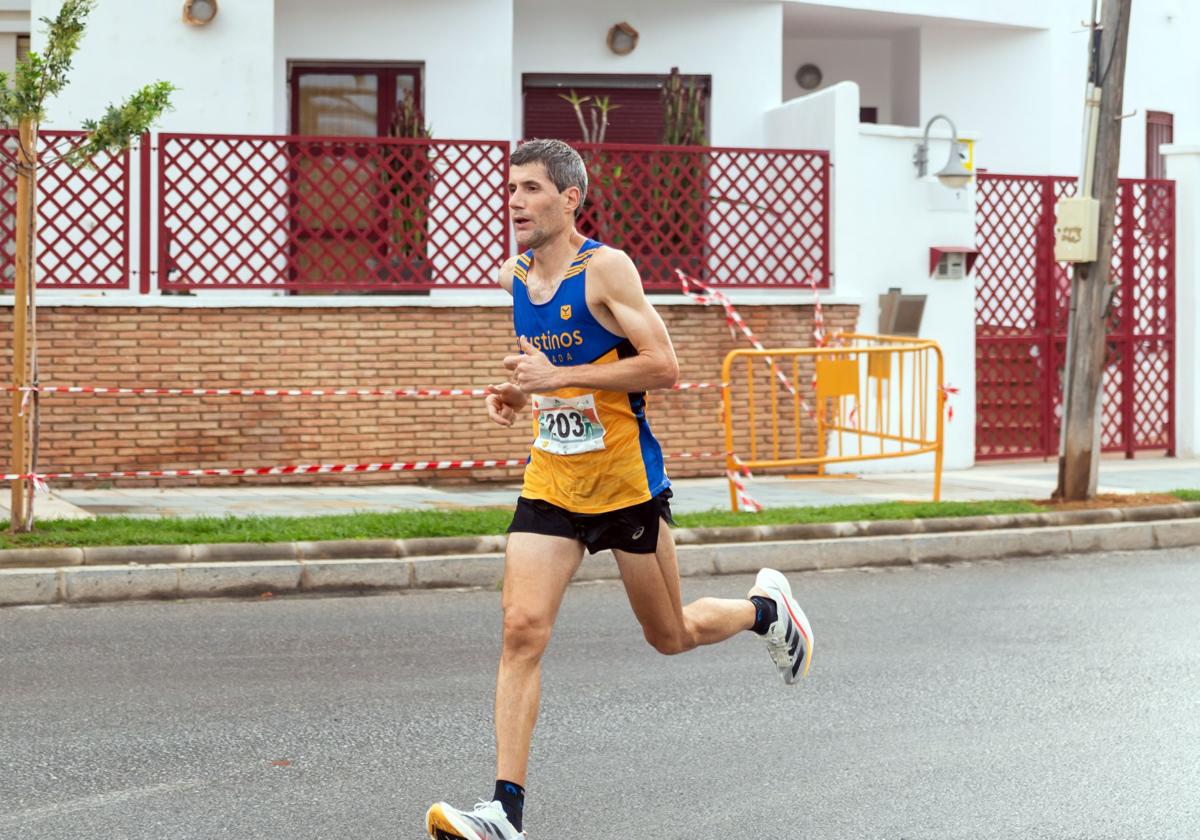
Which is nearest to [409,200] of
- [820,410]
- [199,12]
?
[199,12]

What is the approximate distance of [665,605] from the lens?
5.48 m

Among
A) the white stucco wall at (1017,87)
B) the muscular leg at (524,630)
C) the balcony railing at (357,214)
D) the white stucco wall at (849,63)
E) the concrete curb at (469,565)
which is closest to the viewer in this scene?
the muscular leg at (524,630)

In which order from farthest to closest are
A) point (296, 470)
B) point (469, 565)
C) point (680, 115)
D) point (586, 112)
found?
point (586, 112)
point (680, 115)
point (296, 470)
point (469, 565)

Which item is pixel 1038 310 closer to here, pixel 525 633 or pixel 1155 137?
pixel 1155 137

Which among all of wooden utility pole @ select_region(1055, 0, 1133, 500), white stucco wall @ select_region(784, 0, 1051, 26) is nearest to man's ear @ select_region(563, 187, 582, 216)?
wooden utility pole @ select_region(1055, 0, 1133, 500)

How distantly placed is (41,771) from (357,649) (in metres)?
2.45

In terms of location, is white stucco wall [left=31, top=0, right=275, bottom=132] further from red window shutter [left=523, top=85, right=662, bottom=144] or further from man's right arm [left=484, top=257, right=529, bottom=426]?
man's right arm [left=484, top=257, right=529, bottom=426]

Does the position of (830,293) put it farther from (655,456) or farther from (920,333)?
(655,456)

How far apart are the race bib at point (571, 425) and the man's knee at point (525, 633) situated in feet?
1.74

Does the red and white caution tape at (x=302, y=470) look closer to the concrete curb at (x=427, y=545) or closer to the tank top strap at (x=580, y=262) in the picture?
the concrete curb at (x=427, y=545)

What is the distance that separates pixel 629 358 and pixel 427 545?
549 cm

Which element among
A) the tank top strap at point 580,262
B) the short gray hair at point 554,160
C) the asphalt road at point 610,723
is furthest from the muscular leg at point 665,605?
the short gray hair at point 554,160

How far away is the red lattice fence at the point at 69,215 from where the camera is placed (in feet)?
44.3

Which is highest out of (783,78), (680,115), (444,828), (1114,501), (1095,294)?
(783,78)
